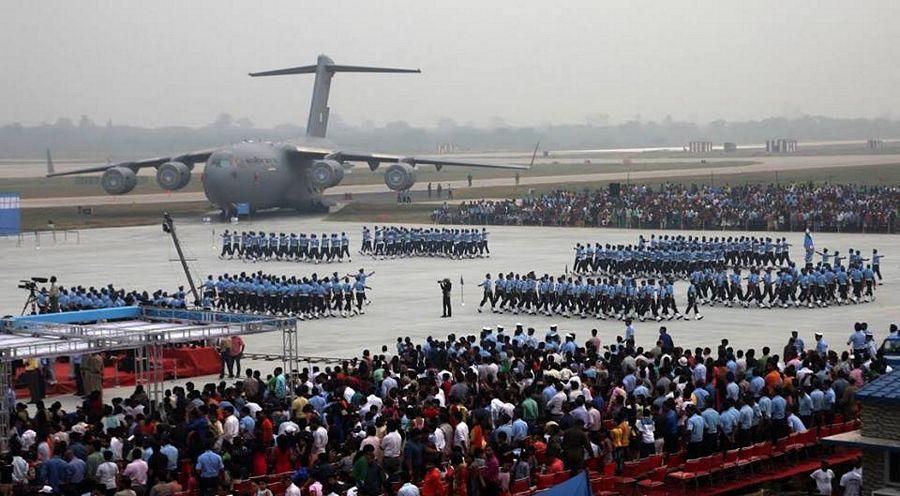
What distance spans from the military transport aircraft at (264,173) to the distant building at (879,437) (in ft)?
150

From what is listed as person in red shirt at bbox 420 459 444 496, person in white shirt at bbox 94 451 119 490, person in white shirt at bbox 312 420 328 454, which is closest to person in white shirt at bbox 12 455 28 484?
person in white shirt at bbox 94 451 119 490

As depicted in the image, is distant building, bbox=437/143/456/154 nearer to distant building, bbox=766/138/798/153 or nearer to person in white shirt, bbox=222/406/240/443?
distant building, bbox=766/138/798/153

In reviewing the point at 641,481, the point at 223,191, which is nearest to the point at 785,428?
the point at 641,481

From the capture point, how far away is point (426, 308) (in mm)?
32438

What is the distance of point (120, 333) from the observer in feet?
64.1

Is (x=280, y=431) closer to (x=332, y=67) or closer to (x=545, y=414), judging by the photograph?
(x=545, y=414)

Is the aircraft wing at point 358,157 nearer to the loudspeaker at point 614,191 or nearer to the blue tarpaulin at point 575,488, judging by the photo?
the loudspeaker at point 614,191


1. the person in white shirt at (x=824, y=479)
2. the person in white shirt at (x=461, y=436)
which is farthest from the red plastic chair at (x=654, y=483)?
the person in white shirt at (x=461, y=436)

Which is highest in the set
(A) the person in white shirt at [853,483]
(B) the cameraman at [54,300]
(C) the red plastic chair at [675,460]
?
(B) the cameraman at [54,300]

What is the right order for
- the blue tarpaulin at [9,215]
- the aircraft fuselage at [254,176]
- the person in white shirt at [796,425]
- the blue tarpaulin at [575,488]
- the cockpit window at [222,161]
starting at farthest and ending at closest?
the aircraft fuselage at [254,176] < the cockpit window at [222,161] < the blue tarpaulin at [9,215] < the person in white shirt at [796,425] < the blue tarpaulin at [575,488]

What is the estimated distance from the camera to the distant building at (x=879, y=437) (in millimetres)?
12953

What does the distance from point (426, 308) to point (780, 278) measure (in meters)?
8.15

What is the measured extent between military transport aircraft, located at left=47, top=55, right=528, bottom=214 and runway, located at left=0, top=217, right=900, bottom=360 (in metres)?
1.50

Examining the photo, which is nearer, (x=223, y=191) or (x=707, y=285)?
(x=707, y=285)
